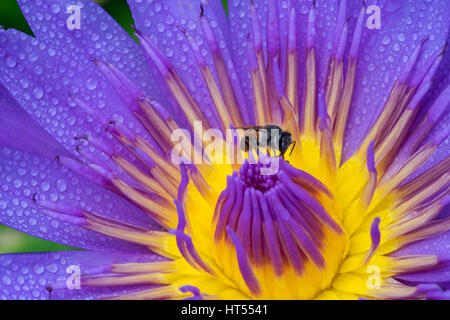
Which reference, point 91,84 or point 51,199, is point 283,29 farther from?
point 51,199

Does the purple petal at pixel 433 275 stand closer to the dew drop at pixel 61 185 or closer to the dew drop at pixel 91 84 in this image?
the dew drop at pixel 61 185

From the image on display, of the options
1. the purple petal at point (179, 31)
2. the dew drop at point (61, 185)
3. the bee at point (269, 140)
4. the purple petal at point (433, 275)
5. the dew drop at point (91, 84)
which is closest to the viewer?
the purple petal at point (433, 275)

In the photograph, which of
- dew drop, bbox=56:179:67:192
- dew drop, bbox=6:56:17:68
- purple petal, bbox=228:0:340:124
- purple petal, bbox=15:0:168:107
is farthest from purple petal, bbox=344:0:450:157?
dew drop, bbox=6:56:17:68

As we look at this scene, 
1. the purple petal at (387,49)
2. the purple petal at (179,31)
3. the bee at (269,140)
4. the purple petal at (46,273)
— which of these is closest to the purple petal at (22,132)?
the purple petal at (46,273)

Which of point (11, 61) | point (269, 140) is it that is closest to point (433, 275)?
point (269, 140)

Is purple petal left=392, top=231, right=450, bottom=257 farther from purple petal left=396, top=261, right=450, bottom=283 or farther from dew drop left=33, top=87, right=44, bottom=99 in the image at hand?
dew drop left=33, top=87, right=44, bottom=99

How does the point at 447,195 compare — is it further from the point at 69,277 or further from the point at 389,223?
the point at 69,277

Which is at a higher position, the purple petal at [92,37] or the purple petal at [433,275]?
the purple petal at [92,37]
